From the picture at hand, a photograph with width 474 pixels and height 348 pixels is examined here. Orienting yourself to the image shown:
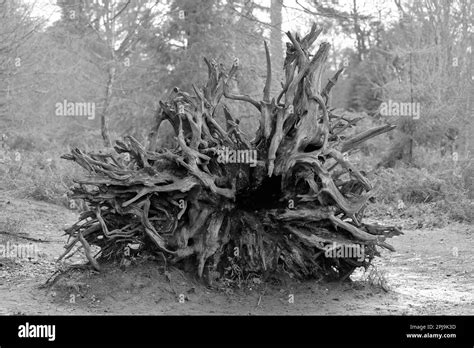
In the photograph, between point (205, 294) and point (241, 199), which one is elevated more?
point (241, 199)

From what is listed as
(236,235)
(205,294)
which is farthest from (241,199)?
(205,294)

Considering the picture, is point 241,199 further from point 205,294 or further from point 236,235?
point 205,294

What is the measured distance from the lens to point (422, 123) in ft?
63.5

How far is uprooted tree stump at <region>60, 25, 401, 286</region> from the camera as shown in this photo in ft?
27.6

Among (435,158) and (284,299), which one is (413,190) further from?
(284,299)

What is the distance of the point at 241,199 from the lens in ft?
28.9

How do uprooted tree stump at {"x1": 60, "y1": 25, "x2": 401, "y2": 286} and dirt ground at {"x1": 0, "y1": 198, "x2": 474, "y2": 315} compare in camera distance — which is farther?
uprooted tree stump at {"x1": 60, "y1": 25, "x2": 401, "y2": 286}

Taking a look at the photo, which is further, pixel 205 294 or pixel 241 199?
pixel 241 199

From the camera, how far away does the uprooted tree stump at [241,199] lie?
8.41m

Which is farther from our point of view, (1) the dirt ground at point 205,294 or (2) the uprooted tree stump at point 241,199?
(2) the uprooted tree stump at point 241,199

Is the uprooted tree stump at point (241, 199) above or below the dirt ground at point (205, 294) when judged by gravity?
above

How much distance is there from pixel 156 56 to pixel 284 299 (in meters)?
12.5

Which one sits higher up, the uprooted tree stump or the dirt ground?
the uprooted tree stump
